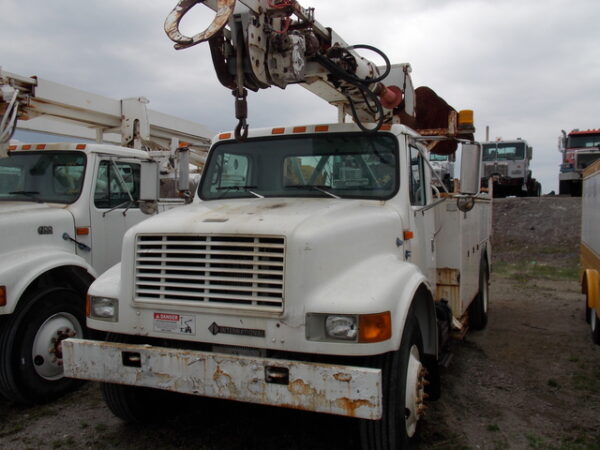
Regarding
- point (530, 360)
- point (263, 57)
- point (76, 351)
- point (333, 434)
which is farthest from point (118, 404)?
point (530, 360)

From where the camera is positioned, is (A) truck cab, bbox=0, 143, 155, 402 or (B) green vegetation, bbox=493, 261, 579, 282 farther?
(B) green vegetation, bbox=493, 261, 579, 282

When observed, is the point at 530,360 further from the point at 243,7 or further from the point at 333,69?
the point at 243,7

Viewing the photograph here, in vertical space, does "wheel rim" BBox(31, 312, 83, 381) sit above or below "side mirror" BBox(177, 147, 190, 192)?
below

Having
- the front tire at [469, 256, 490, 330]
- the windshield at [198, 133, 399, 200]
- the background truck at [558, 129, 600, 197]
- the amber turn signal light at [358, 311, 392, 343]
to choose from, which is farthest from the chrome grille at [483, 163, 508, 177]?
the amber turn signal light at [358, 311, 392, 343]

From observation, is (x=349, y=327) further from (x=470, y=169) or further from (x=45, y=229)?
(x=45, y=229)

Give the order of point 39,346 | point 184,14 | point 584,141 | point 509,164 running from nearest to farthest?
point 184,14, point 39,346, point 584,141, point 509,164

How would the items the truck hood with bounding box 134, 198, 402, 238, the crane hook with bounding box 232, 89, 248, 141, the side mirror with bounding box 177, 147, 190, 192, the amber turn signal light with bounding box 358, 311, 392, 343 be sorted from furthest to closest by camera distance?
1. the side mirror with bounding box 177, 147, 190, 192
2. the crane hook with bounding box 232, 89, 248, 141
3. the truck hood with bounding box 134, 198, 402, 238
4. the amber turn signal light with bounding box 358, 311, 392, 343

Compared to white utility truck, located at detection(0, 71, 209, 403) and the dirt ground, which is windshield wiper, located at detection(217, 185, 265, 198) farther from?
the dirt ground

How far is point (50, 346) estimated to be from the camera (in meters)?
4.54

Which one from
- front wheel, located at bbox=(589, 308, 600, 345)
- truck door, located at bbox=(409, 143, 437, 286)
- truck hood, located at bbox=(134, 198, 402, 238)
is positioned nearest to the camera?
truck hood, located at bbox=(134, 198, 402, 238)

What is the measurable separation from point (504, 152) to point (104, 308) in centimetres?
2101

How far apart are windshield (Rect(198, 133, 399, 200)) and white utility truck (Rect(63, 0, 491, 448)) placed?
0.5 inches

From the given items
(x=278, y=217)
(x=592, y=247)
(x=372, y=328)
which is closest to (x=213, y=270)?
(x=278, y=217)

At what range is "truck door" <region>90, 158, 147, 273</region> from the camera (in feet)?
17.9
